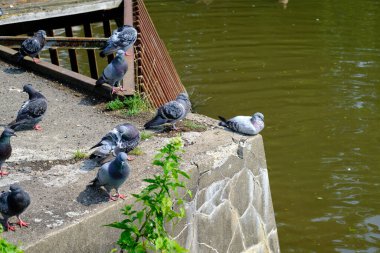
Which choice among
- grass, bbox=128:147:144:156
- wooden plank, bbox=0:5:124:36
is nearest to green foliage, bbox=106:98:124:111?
grass, bbox=128:147:144:156

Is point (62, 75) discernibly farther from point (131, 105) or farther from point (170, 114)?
point (170, 114)

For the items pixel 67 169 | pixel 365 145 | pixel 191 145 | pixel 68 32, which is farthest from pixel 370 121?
pixel 67 169

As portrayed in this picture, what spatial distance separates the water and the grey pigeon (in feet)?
11.1

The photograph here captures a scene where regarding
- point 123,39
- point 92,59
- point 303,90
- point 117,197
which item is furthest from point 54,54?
point 117,197

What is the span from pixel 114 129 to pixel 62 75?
274 cm

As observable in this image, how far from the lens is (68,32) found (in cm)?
1217

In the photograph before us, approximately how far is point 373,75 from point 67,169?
29.4ft

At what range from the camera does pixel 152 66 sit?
9523mm

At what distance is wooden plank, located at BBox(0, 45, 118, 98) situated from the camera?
850cm

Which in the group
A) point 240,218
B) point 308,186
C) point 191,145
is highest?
point 191,145

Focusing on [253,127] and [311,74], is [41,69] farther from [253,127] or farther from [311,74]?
[311,74]

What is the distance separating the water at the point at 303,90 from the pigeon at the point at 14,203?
13.2 feet

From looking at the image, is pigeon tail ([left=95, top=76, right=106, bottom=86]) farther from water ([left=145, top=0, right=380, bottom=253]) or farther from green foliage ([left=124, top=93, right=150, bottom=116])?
water ([left=145, top=0, right=380, bottom=253])

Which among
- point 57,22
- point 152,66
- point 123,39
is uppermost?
point 123,39
